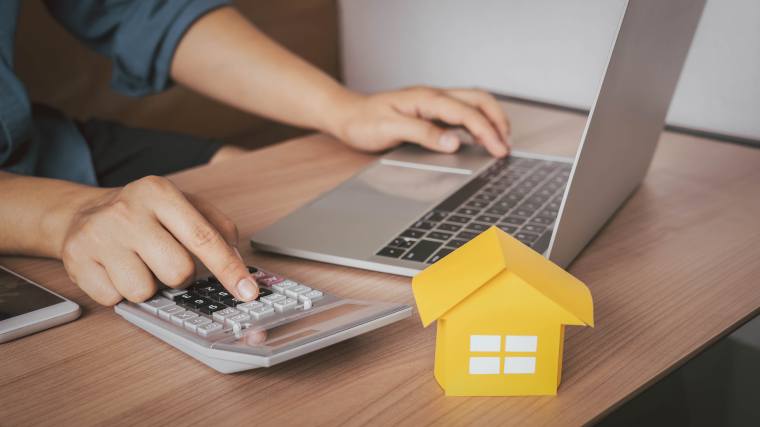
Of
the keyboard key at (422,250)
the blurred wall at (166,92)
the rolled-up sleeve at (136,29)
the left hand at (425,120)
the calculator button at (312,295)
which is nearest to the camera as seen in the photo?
the calculator button at (312,295)

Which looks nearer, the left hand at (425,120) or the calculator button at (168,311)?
the calculator button at (168,311)

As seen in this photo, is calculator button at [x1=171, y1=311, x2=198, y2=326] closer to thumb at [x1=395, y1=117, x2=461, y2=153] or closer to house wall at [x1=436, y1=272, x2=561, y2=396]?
house wall at [x1=436, y1=272, x2=561, y2=396]

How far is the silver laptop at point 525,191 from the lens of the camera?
2.07ft

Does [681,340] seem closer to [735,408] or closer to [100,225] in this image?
[735,408]

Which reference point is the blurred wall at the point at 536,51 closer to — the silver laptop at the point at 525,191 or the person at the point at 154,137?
the silver laptop at the point at 525,191

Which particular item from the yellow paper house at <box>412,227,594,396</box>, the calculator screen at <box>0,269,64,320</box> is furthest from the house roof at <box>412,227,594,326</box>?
the calculator screen at <box>0,269,64,320</box>

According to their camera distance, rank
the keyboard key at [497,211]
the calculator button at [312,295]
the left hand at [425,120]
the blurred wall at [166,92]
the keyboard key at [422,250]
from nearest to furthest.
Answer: the calculator button at [312,295] → the keyboard key at [422,250] → the keyboard key at [497,211] → the left hand at [425,120] → the blurred wall at [166,92]

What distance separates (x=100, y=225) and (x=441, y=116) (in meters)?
0.50

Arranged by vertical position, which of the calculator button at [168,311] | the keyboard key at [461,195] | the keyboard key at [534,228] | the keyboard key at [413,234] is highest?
the keyboard key at [534,228]

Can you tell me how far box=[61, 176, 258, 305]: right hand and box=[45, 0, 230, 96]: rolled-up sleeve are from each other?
56cm

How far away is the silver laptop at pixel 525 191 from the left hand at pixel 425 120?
0.04 metres

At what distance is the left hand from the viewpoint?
98cm

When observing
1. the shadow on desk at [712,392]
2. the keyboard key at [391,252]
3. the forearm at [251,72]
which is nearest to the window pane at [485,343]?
the shadow on desk at [712,392]

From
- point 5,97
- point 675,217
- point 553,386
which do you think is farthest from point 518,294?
point 5,97
